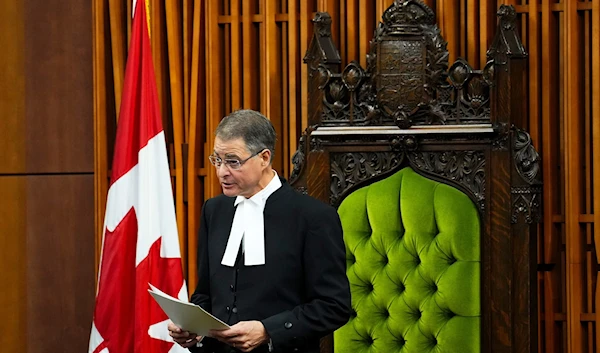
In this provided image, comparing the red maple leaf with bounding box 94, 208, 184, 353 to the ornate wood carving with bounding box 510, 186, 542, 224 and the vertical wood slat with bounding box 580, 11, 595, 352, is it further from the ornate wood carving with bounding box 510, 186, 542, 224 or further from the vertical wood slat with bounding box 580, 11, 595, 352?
the vertical wood slat with bounding box 580, 11, 595, 352

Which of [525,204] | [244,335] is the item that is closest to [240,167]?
[244,335]

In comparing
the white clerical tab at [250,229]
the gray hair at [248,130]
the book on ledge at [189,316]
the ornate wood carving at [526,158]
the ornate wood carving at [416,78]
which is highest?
the ornate wood carving at [416,78]

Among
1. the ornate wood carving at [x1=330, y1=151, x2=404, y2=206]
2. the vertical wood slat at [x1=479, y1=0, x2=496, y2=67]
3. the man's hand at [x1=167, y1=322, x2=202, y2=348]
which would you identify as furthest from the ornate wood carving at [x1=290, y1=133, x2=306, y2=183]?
the man's hand at [x1=167, y1=322, x2=202, y2=348]

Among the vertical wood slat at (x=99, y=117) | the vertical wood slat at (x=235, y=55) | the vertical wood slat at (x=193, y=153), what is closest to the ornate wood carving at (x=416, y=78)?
the vertical wood slat at (x=235, y=55)

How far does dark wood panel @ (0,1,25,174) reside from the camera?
4.14 metres

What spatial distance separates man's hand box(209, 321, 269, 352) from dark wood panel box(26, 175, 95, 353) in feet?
6.42

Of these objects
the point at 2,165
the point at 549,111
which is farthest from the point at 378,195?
the point at 2,165

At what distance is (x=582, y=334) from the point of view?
3584 mm

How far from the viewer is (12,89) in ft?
13.7

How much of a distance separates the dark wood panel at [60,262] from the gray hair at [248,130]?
1.86 meters

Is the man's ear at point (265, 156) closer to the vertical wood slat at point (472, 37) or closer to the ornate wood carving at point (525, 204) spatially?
the ornate wood carving at point (525, 204)

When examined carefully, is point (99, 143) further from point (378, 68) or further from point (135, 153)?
point (378, 68)

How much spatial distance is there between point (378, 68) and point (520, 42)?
0.51m

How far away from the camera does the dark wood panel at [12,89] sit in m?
4.14
